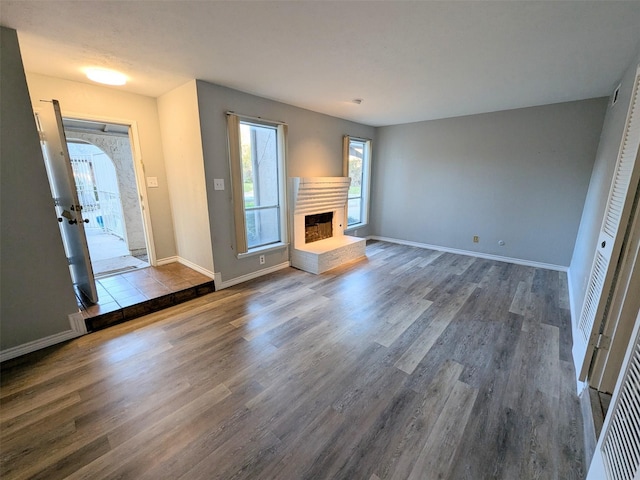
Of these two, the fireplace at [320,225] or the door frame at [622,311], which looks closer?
the door frame at [622,311]

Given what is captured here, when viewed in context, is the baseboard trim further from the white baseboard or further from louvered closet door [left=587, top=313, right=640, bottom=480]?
the white baseboard

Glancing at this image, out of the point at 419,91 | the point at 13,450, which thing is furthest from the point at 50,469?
the point at 419,91

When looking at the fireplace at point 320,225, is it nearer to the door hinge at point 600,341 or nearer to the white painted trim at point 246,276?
the white painted trim at point 246,276

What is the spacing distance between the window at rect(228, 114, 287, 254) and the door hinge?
10.9 ft

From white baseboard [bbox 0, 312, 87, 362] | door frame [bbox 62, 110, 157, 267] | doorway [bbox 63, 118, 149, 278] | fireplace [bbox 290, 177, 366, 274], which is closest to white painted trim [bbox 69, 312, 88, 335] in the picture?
white baseboard [bbox 0, 312, 87, 362]

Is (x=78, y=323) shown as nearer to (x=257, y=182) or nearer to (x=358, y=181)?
(x=257, y=182)

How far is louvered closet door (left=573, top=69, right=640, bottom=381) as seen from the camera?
1537mm

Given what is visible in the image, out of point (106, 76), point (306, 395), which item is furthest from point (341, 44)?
point (306, 395)

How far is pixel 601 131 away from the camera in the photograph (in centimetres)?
336

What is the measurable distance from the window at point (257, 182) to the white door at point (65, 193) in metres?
1.49

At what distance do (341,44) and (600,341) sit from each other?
106 inches

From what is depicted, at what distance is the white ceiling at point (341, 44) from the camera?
1.60 metres

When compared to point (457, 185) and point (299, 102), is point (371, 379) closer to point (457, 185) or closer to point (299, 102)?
point (299, 102)

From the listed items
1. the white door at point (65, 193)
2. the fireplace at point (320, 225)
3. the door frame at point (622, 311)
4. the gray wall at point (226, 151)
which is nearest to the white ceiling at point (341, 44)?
the gray wall at point (226, 151)
